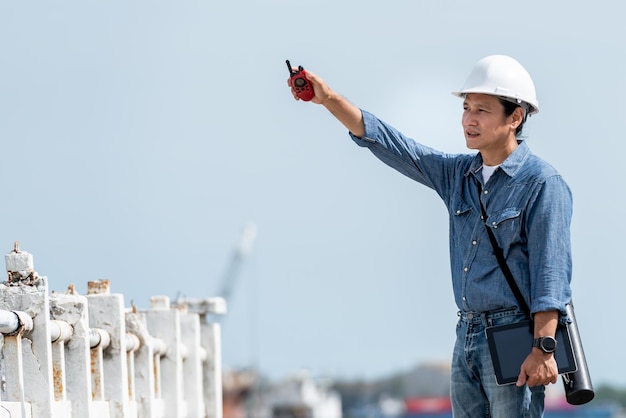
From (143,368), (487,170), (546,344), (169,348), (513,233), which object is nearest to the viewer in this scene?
(546,344)

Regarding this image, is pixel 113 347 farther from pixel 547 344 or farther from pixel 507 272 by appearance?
pixel 547 344

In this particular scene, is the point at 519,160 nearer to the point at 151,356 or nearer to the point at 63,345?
the point at 63,345

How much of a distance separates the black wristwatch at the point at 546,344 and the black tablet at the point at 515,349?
0.31ft

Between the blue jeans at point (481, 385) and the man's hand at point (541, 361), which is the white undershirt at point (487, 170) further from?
the man's hand at point (541, 361)

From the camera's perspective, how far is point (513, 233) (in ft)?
21.5

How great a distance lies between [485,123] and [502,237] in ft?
1.91

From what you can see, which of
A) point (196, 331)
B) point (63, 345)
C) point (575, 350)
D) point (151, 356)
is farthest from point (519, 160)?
point (196, 331)

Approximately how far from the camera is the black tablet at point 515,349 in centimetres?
637

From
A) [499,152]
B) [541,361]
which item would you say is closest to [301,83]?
[499,152]

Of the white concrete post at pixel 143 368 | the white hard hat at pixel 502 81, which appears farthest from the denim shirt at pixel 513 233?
the white concrete post at pixel 143 368

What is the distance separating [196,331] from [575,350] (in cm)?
437

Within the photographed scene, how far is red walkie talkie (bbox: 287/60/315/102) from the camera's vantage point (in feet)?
22.5

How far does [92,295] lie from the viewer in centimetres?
798

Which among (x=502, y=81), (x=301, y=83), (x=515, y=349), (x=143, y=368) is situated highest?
(x=301, y=83)
